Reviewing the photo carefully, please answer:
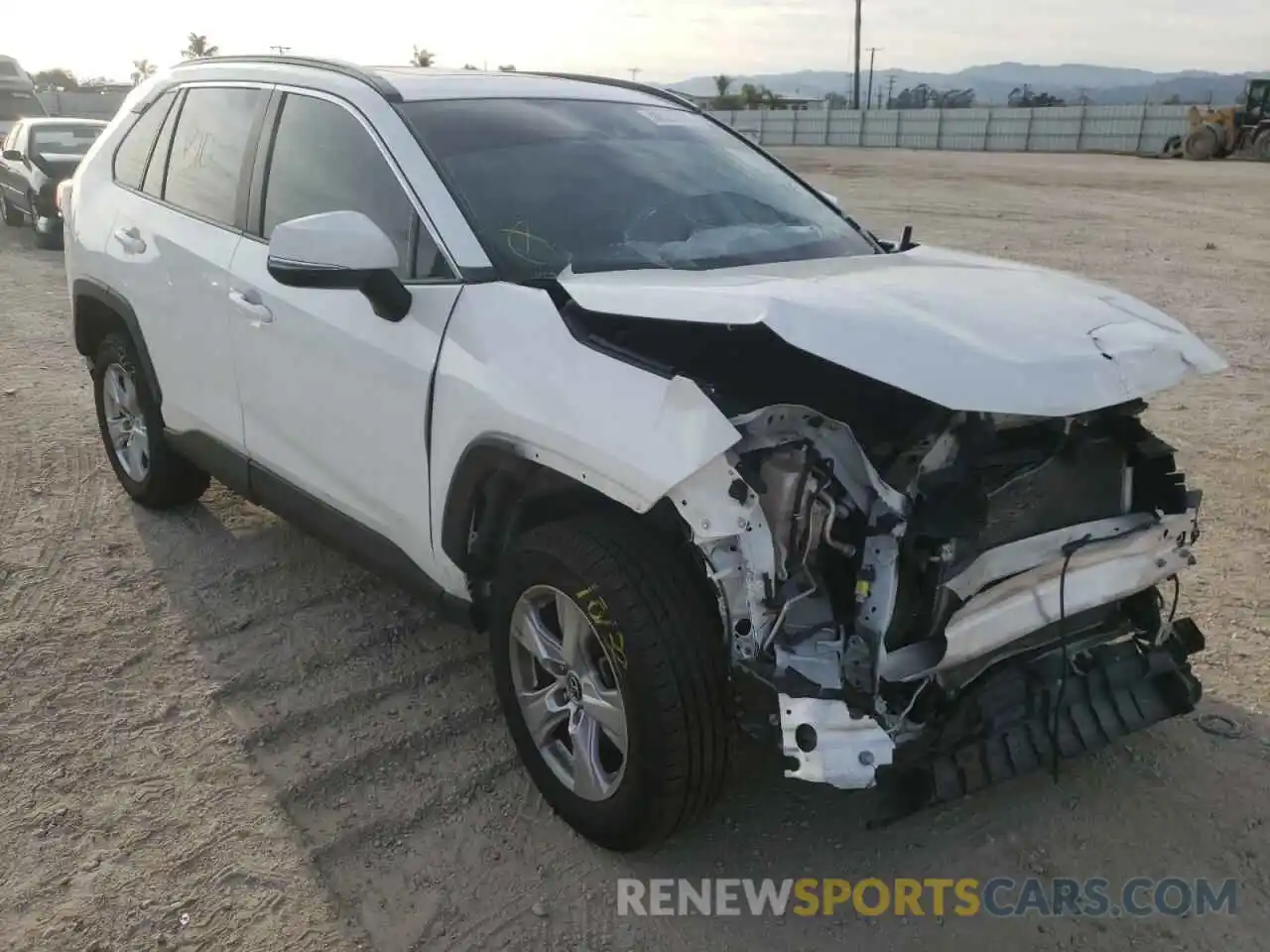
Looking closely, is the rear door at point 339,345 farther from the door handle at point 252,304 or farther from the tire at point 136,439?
the tire at point 136,439

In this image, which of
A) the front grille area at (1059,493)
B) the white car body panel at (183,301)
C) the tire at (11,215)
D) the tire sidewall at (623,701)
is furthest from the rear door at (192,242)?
the tire at (11,215)

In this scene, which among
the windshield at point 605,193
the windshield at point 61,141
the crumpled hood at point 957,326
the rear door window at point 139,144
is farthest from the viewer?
the windshield at point 61,141

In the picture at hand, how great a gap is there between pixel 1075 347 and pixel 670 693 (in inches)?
48.2

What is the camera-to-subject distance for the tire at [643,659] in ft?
8.28

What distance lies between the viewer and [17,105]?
24.2m

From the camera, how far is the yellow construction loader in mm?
32844

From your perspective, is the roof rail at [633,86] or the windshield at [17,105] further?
the windshield at [17,105]

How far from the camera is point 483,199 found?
128 inches

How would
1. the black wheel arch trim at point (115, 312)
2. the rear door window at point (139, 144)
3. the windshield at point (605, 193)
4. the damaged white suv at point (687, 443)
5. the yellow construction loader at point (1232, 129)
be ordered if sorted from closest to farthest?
the damaged white suv at point (687, 443)
the windshield at point (605, 193)
the black wheel arch trim at point (115, 312)
the rear door window at point (139, 144)
the yellow construction loader at point (1232, 129)

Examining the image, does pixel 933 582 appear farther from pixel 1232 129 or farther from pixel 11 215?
pixel 1232 129

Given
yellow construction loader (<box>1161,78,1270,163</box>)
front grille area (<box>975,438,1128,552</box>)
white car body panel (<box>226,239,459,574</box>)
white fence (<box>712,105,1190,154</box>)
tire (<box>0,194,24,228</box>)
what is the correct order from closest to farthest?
front grille area (<box>975,438,1128,552</box>) → white car body panel (<box>226,239,459,574</box>) → tire (<box>0,194,24,228</box>) → yellow construction loader (<box>1161,78,1270,163</box>) → white fence (<box>712,105,1190,154</box>)

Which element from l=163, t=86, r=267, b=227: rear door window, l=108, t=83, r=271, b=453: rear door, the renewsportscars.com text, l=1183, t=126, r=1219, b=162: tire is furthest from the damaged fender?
l=1183, t=126, r=1219, b=162: tire

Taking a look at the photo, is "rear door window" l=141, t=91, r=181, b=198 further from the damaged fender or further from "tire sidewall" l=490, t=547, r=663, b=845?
"tire sidewall" l=490, t=547, r=663, b=845

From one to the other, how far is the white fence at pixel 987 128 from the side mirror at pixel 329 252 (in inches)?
1494
